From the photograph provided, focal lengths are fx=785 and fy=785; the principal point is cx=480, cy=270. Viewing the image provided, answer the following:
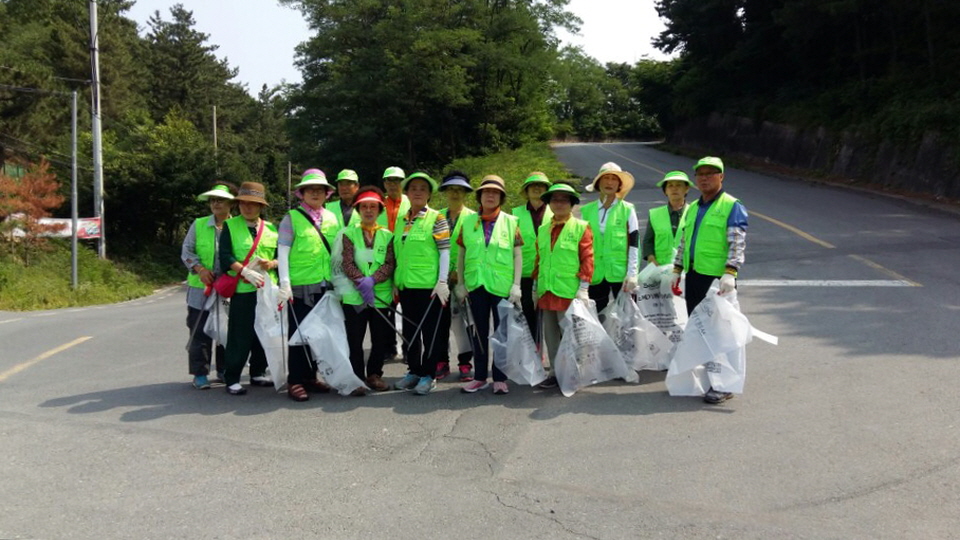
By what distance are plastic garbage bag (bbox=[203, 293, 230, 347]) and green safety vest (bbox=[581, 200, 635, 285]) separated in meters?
3.22

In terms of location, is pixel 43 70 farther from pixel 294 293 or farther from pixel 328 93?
pixel 294 293

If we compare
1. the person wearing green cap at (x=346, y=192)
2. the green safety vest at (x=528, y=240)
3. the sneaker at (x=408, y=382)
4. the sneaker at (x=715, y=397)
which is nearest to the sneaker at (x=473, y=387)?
the sneaker at (x=408, y=382)

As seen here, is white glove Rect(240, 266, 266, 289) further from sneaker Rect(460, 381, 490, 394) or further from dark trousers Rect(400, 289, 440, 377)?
sneaker Rect(460, 381, 490, 394)

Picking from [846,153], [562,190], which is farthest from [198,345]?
[846,153]

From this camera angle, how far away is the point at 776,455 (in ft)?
16.2

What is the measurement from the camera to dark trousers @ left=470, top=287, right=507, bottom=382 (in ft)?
21.0

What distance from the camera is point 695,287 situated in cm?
651

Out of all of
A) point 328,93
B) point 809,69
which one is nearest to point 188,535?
point 328,93

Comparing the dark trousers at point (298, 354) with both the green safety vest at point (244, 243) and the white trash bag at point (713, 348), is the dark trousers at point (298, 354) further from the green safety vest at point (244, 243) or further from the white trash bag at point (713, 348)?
the white trash bag at point (713, 348)

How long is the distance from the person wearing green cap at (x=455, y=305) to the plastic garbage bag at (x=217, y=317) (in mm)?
1873

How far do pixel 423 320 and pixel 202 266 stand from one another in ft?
6.51

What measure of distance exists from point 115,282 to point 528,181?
2632cm

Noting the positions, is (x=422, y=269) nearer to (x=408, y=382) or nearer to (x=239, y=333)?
(x=408, y=382)

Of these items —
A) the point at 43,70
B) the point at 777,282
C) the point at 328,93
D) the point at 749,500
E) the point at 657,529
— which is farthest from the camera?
the point at 328,93
